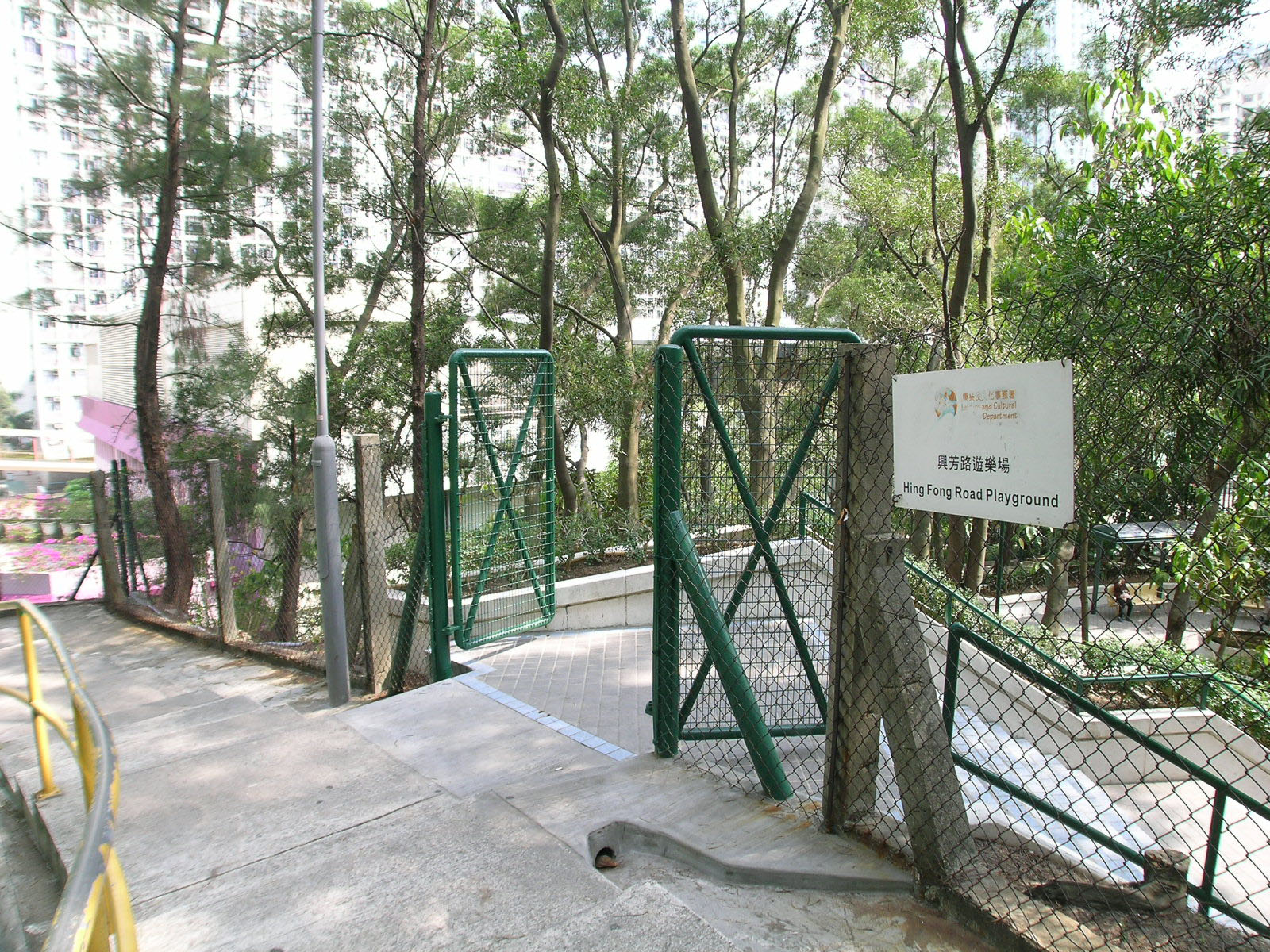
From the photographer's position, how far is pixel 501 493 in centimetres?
623

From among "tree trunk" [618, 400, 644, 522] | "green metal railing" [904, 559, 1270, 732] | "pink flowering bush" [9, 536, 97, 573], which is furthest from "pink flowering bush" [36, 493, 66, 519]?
"green metal railing" [904, 559, 1270, 732]

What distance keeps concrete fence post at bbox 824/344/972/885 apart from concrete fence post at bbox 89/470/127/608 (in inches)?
413

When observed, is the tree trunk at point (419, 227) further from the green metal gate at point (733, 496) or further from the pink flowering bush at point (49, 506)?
the green metal gate at point (733, 496)

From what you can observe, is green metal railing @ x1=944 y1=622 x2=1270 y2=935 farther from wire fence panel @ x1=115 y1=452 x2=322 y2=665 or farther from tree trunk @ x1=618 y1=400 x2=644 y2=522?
tree trunk @ x1=618 y1=400 x2=644 y2=522

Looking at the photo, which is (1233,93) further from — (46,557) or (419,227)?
(46,557)

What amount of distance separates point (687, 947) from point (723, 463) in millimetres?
2111

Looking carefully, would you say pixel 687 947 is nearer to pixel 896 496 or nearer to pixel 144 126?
pixel 896 496

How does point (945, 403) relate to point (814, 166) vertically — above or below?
below

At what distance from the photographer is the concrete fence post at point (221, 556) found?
775 centimetres

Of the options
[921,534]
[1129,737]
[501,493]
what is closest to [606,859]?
[1129,737]

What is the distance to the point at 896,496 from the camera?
2896 mm

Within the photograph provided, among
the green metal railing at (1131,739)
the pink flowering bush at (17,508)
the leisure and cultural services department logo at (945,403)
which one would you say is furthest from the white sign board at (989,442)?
the pink flowering bush at (17,508)

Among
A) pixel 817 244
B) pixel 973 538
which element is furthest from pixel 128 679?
pixel 817 244

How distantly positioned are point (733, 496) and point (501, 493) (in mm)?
2624
